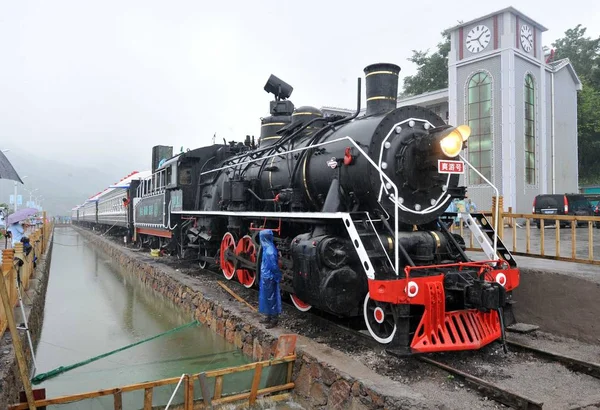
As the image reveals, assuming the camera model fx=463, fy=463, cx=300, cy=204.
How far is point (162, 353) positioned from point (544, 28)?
70.9ft

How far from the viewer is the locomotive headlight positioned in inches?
210

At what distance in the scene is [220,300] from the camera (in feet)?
25.3

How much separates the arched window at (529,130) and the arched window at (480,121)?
1724 mm

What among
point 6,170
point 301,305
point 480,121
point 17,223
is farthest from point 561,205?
point 6,170

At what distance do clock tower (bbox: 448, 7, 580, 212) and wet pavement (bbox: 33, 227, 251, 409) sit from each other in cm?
1530

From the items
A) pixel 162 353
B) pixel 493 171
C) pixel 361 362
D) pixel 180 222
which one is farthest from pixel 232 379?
pixel 493 171

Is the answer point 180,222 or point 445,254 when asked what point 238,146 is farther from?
point 445,254

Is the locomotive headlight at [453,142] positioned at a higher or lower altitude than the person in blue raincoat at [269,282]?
higher

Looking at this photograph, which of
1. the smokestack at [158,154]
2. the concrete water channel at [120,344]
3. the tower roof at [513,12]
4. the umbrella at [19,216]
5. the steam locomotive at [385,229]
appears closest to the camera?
the steam locomotive at [385,229]

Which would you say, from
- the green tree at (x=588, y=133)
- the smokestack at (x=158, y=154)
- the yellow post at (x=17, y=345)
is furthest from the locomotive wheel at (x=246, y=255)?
the green tree at (x=588, y=133)

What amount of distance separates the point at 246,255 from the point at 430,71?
111 ft

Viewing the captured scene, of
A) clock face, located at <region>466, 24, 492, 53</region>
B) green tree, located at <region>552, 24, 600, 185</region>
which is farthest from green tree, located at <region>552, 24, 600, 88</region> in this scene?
clock face, located at <region>466, 24, 492, 53</region>

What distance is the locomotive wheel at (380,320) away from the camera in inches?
193

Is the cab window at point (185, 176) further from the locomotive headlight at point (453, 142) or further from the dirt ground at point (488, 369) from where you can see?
the locomotive headlight at point (453, 142)
